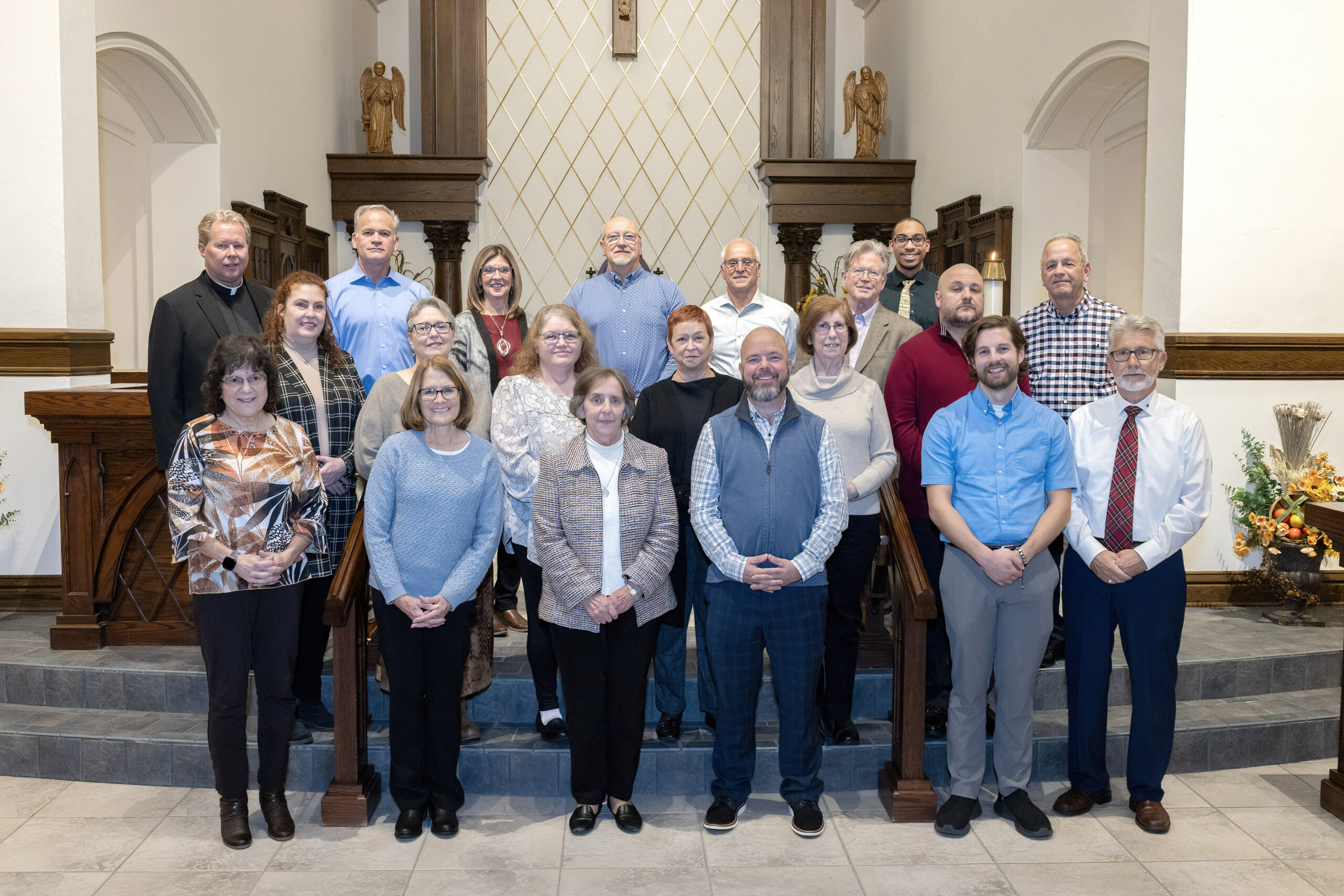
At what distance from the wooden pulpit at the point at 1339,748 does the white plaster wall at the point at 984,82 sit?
110 inches

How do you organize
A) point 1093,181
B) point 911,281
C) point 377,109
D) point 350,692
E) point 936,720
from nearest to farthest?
point 350,692
point 936,720
point 911,281
point 1093,181
point 377,109

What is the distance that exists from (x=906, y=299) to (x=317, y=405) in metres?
2.62

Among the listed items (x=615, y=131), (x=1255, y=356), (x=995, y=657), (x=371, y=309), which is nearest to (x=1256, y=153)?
(x=1255, y=356)

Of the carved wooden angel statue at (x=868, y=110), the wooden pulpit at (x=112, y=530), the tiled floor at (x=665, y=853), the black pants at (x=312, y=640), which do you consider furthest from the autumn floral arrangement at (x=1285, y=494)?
the carved wooden angel statue at (x=868, y=110)

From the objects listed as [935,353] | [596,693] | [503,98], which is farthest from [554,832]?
[503,98]

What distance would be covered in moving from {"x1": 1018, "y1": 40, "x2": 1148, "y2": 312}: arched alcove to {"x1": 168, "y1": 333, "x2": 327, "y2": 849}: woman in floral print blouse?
16.0 feet

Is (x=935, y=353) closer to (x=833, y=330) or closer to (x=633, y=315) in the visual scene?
(x=833, y=330)

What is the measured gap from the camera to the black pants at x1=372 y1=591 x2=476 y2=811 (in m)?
2.92

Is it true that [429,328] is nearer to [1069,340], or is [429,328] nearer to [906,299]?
[1069,340]

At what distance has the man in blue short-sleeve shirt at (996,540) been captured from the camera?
9.62 ft

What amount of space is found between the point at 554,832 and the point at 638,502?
98 centimetres

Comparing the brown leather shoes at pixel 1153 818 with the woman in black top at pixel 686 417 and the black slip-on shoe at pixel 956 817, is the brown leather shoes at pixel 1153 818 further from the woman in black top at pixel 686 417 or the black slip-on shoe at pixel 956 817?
the woman in black top at pixel 686 417

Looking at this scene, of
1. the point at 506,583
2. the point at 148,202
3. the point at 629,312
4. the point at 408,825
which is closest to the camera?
the point at 408,825

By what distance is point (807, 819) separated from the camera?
2984 millimetres
